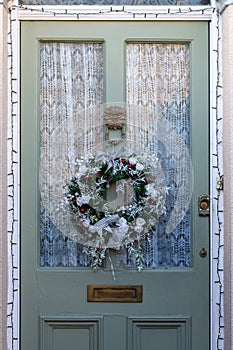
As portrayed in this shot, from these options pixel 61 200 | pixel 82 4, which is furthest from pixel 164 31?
pixel 61 200

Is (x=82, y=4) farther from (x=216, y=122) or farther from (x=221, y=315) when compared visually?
(x=221, y=315)

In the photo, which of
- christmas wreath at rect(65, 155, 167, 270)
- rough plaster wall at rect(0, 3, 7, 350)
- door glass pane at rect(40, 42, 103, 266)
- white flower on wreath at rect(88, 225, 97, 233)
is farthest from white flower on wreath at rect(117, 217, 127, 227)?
rough plaster wall at rect(0, 3, 7, 350)

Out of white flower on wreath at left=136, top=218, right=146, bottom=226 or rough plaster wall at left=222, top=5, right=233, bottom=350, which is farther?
white flower on wreath at left=136, top=218, right=146, bottom=226

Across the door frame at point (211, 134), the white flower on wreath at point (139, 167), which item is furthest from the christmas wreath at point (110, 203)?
the door frame at point (211, 134)

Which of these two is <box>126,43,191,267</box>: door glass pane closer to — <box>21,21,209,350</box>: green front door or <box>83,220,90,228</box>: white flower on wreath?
<box>21,21,209,350</box>: green front door

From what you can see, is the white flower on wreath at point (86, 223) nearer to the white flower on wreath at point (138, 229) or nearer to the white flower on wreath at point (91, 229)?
the white flower on wreath at point (91, 229)

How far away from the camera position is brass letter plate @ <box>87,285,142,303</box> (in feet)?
10.9

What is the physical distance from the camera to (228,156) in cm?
313

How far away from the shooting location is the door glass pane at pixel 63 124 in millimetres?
3336

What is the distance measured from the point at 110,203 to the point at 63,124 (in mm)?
510

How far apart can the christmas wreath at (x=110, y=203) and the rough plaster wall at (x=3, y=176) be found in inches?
14.2

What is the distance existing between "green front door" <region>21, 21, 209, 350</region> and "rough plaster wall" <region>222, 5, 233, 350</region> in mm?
151

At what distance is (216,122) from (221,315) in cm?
104

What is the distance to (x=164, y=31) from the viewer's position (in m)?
3.35
